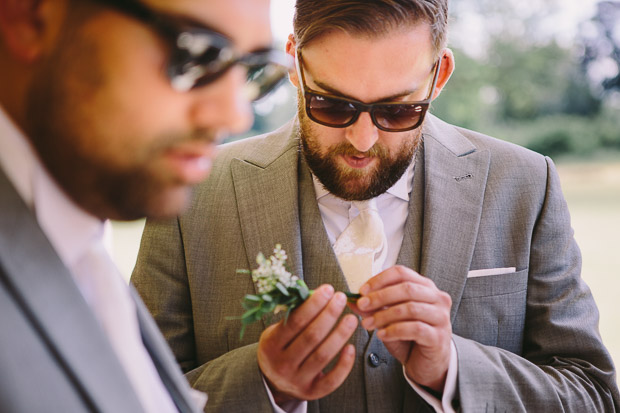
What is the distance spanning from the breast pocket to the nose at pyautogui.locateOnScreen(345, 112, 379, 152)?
2.05 ft

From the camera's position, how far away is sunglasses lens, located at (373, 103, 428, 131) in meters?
2.04

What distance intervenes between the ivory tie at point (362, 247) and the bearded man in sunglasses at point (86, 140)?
1.21 meters

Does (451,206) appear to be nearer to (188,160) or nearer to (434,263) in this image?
(434,263)

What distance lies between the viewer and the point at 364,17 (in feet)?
6.70

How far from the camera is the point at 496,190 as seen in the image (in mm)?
2326

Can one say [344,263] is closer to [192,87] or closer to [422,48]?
[422,48]

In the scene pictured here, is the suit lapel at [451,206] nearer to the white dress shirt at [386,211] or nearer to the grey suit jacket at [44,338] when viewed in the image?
the white dress shirt at [386,211]

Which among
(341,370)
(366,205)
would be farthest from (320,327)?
(366,205)

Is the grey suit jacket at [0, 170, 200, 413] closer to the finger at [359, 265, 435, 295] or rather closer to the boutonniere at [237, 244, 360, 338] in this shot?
the boutonniere at [237, 244, 360, 338]

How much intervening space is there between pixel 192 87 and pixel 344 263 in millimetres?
1322

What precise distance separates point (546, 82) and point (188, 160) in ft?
72.3

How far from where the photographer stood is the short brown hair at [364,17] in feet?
6.71

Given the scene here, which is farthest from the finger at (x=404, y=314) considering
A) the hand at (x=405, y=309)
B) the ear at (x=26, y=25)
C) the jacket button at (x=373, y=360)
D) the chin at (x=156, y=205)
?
the ear at (x=26, y=25)

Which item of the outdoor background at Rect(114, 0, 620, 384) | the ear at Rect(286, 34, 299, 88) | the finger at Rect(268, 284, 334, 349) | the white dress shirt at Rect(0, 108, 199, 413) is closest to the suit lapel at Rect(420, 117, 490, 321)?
the ear at Rect(286, 34, 299, 88)
